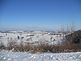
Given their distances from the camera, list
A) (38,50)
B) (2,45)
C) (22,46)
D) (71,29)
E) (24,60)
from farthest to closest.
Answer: (71,29)
(2,45)
(22,46)
(38,50)
(24,60)

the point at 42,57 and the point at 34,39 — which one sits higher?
the point at 34,39

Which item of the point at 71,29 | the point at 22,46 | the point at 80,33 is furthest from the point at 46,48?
the point at 71,29

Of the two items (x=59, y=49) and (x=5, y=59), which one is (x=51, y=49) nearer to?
(x=59, y=49)

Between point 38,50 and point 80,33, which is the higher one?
point 80,33

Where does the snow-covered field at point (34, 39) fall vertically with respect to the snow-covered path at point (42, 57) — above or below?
above

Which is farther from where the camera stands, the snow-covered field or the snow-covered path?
the snow-covered field

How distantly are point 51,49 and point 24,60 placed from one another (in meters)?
3.91

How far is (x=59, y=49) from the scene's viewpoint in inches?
409

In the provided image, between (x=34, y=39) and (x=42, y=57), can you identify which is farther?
(x=34, y=39)

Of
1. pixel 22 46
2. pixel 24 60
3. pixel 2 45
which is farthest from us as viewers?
pixel 2 45

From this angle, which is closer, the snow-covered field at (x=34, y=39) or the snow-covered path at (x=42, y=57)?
the snow-covered path at (x=42, y=57)

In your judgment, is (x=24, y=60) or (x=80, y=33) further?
(x=80, y=33)

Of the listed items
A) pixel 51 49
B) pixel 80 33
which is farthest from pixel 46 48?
pixel 80 33

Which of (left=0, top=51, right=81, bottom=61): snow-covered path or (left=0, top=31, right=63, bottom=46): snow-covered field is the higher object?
(left=0, top=31, right=63, bottom=46): snow-covered field
